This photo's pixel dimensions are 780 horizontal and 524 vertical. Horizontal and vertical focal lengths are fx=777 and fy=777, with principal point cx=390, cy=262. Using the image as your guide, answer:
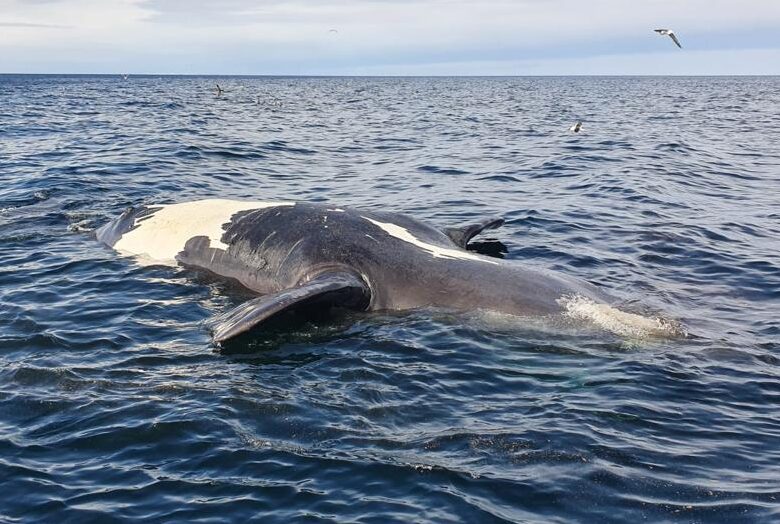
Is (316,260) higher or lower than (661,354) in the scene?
higher

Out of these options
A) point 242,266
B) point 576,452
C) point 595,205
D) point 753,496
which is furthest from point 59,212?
point 753,496

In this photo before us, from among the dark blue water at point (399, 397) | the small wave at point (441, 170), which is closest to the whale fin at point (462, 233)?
the dark blue water at point (399, 397)

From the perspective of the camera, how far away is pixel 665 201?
18.9 metres

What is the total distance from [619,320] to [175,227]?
719cm

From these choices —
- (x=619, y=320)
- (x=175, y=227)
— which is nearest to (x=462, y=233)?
(x=619, y=320)

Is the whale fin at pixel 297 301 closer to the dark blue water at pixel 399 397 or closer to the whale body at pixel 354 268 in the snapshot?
the whale body at pixel 354 268

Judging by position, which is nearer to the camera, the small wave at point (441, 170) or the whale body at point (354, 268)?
the whale body at point (354, 268)

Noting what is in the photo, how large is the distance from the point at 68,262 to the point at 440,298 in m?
6.45

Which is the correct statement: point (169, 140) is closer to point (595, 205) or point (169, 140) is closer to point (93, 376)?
point (595, 205)

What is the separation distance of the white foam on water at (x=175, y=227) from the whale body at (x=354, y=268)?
0.10 feet

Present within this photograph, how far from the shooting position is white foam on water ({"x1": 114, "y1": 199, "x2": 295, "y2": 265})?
474 inches

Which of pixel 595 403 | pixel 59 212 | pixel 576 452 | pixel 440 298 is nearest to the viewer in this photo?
pixel 576 452

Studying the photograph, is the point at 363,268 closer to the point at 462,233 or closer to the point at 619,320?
the point at 462,233

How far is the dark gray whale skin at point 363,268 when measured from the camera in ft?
30.6
